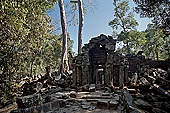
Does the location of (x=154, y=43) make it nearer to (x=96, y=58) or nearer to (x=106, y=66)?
(x=96, y=58)

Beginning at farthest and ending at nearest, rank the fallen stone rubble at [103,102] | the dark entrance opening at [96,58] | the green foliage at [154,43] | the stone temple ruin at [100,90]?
1. the green foliage at [154,43]
2. the dark entrance opening at [96,58]
3. the stone temple ruin at [100,90]
4. the fallen stone rubble at [103,102]

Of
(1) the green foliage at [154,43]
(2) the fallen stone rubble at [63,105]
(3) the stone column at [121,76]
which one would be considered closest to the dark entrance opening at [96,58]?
(3) the stone column at [121,76]

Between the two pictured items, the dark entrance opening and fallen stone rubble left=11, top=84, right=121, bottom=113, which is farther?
the dark entrance opening

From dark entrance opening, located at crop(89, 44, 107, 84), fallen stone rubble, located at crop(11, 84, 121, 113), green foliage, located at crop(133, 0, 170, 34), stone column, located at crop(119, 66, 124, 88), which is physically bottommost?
fallen stone rubble, located at crop(11, 84, 121, 113)

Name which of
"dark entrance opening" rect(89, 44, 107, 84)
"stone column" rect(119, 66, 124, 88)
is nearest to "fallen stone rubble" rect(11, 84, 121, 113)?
"stone column" rect(119, 66, 124, 88)

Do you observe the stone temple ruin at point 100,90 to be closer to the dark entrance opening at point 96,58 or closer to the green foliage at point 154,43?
the dark entrance opening at point 96,58

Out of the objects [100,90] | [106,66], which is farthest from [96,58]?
[100,90]

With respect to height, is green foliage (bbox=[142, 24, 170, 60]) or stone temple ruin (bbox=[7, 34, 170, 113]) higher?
green foliage (bbox=[142, 24, 170, 60])

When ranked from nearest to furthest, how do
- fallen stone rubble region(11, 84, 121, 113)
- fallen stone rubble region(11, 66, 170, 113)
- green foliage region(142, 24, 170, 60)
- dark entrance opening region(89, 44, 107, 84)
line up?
fallen stone rubble region(11, 84, 121, 113)
fallen stone rubble region(11, 66, 170, 113)
dark entrance opening region(89, 44, 107, 84)
green foliage region(142, 24, 170, 60)

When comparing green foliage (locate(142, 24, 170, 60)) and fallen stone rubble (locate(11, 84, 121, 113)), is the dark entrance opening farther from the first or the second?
Result: green foliage (locate(142, 24, 170, 60))

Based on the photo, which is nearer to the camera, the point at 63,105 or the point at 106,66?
the point at 63,105

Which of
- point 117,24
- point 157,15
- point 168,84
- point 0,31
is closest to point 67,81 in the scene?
point 0,31

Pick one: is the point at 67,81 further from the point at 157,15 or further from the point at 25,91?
the point at 157,15

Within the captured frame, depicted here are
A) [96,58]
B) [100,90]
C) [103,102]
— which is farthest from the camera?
[96,58]
